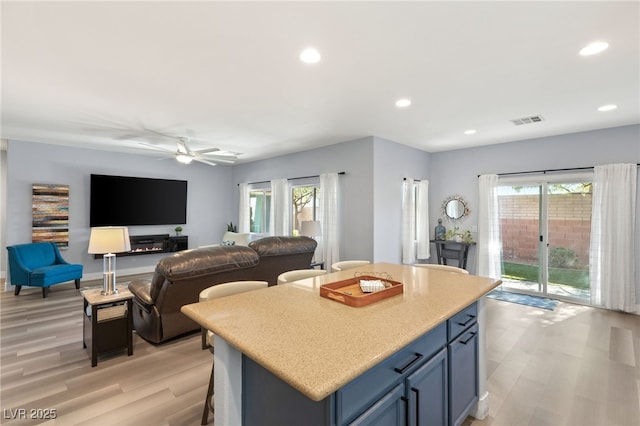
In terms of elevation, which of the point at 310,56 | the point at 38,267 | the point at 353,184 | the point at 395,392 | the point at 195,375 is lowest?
the point at 195,375

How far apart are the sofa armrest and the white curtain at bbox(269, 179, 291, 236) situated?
11.2 feet

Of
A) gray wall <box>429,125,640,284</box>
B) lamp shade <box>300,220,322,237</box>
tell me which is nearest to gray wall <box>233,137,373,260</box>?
lamp shade <box>300,220,322,237</box>

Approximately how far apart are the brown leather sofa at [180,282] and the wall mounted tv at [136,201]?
146 inches

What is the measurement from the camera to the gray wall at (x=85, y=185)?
17.9 feet

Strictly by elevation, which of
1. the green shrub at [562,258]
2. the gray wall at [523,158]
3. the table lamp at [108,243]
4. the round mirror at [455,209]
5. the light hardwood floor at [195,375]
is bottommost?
the light hardwood floor at [195,375]

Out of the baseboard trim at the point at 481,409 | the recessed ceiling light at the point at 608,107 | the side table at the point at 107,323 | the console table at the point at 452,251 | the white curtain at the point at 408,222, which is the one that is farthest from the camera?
the console table at the point at 452,251

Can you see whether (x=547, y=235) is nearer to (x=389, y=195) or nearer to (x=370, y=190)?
(x=389, y=195)

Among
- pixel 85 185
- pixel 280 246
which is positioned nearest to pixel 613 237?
pixel 280 246

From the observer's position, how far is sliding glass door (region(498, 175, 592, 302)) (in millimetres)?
4789

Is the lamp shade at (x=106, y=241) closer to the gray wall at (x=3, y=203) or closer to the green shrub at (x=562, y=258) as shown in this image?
the gray wall at (x=3, y=203)

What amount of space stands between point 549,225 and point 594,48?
359 cm

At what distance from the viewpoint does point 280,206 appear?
6676mm

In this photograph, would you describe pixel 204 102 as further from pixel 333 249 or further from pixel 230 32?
pixel 333 249

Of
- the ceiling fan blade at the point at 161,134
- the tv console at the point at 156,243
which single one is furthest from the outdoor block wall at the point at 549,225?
the tv console at the point at 156,243
